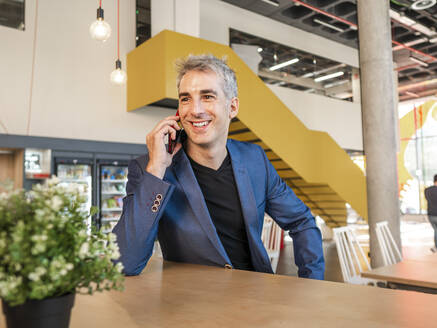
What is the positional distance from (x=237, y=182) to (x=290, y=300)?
31.7 inches

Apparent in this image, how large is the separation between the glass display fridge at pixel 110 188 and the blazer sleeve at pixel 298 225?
19.1 feet

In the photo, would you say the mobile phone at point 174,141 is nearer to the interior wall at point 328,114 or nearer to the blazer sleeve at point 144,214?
the blazer sleeve at point 144,214

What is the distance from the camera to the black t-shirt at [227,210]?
5.75ft

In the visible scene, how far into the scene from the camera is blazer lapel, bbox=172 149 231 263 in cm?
153

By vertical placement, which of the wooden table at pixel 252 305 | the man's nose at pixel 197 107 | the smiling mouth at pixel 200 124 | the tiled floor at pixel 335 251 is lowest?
the tiled floor at pixel 335 251

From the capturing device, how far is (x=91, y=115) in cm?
728

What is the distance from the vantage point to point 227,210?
1790mm

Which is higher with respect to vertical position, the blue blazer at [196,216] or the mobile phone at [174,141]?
the mobile phone at [174,141]

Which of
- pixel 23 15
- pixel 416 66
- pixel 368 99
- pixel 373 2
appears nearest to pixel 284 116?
pixel 368 99

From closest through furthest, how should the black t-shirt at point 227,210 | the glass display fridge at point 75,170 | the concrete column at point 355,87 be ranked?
the black t-shirt at point 227,210
the glass display fridge at point 75,170
the concrete column at point 355,87

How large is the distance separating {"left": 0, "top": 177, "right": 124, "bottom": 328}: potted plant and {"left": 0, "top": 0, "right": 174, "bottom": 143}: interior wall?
6.64 metres

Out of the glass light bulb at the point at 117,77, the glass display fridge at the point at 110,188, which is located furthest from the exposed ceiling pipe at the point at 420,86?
the glass light bulb at the point at 117,77

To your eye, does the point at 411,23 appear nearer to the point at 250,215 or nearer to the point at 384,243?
the point at 384,243

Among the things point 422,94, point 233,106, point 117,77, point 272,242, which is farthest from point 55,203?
point 422,94
